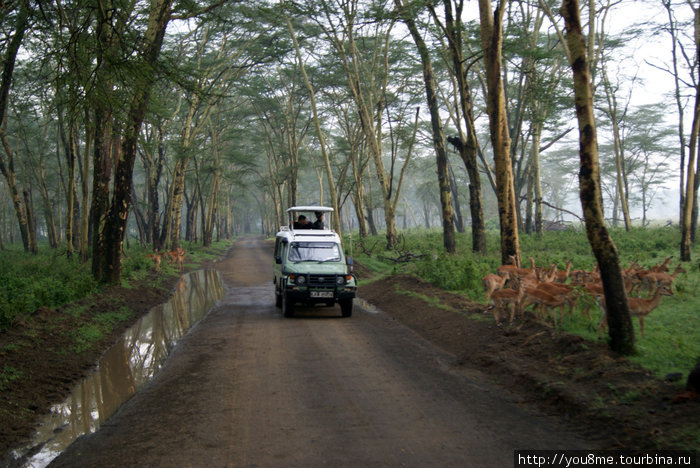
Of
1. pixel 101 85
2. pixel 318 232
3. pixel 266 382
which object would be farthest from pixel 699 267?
pixel 101 85

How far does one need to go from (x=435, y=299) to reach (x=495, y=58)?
551 centimetres

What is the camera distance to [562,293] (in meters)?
8.58

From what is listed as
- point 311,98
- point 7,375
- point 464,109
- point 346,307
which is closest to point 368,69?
point 311,98

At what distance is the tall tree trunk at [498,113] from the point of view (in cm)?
1194

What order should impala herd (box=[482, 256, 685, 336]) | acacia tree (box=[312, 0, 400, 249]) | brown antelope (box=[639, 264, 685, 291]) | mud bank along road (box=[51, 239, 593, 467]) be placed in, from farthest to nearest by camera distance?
1. acacia tree (box=[312, 0, 400, 249])
2. brown antelope (box=[639, 264, 685, 291])
3. impala herd (box=[482, 256, 685, 336])
4. mud bank along road (box=[51, 239, 593, 467])

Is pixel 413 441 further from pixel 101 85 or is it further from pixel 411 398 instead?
pixel 101 85

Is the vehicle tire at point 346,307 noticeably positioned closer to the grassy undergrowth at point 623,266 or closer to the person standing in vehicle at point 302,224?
the grassy undergrowth at point 623,266

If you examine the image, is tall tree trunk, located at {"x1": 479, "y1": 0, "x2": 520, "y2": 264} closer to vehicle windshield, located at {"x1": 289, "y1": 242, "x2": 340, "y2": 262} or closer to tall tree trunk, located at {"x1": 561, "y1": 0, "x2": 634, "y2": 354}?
vehicle windshield, located at {"x1": 289, "y1": 242, "x2": 340, "y2": 262}

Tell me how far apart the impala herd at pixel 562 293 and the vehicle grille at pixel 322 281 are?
337 cm

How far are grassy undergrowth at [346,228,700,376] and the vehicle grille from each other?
3.26m

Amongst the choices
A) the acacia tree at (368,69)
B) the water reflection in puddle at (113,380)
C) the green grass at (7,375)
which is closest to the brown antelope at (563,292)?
the water reflection in puddle at (113,380)

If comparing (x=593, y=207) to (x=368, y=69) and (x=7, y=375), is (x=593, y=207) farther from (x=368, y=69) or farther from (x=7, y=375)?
(x=368, y=69)

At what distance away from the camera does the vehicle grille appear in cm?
1198

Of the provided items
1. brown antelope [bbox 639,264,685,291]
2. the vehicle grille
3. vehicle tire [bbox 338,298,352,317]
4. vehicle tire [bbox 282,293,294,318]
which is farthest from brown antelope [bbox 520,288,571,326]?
vehicle tire [bbox 282,293,294,318]
